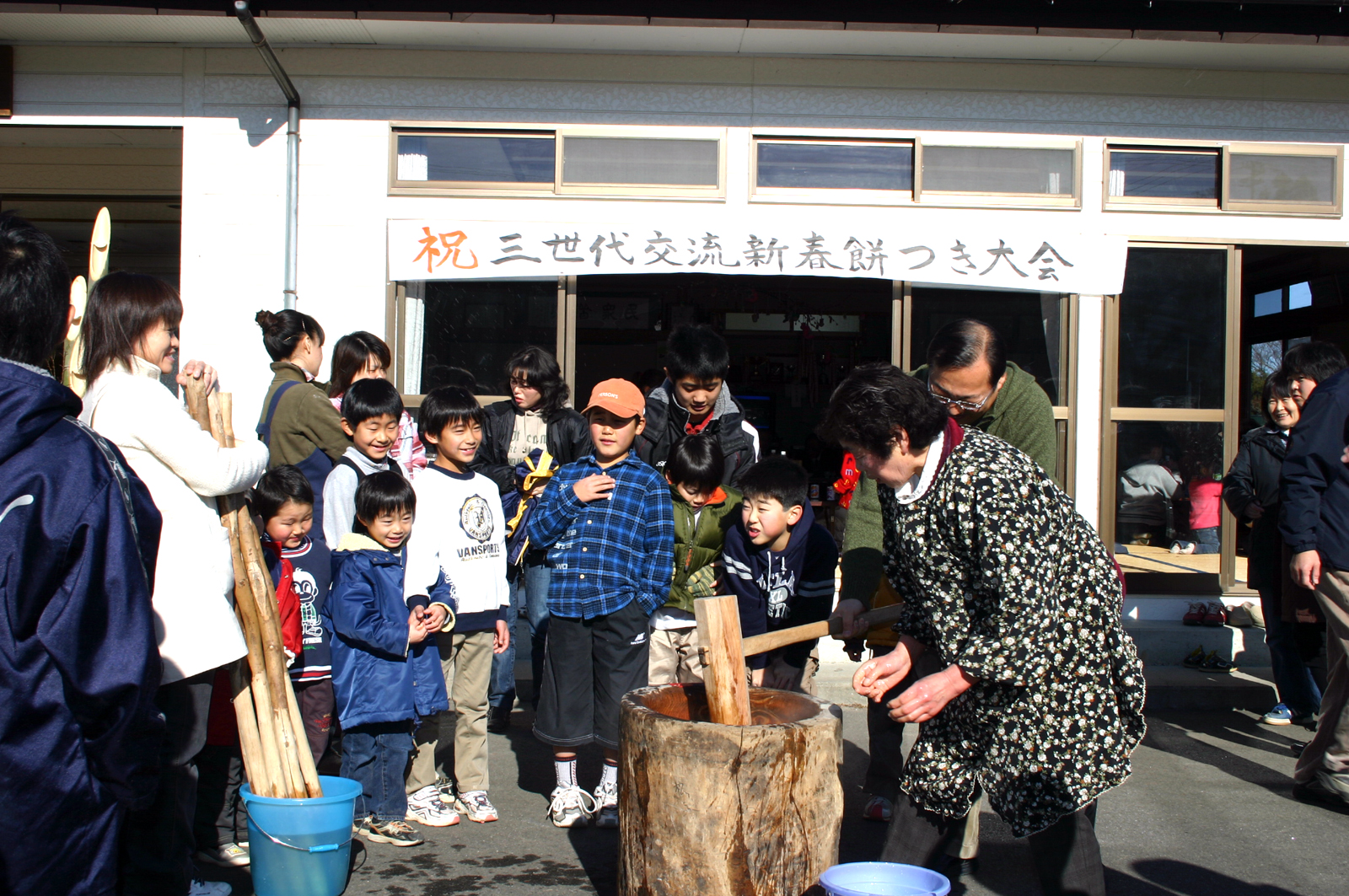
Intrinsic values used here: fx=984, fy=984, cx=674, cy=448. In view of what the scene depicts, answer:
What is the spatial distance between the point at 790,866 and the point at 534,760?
99.0 inches

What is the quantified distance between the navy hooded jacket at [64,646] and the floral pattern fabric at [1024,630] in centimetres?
185

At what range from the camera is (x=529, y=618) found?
4941 mm

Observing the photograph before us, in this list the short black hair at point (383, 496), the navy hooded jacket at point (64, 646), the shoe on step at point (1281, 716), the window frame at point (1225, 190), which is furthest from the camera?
the window frame at point (1225, 190)

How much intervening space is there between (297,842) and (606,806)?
1.33 m

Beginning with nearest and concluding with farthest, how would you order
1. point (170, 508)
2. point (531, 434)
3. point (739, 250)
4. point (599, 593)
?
point (170, 508) → point (599, 593) → point (531, 434) → point (739, 250)

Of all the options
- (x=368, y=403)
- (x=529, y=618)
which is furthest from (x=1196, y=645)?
(x=368, y=403)

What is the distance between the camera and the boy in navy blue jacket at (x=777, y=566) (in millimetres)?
4129

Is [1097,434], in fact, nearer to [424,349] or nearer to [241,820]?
[424,349]

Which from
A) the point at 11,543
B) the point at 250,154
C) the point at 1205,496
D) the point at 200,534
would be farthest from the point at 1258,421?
the point at 11,543

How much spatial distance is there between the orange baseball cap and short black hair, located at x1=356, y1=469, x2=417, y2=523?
838mm

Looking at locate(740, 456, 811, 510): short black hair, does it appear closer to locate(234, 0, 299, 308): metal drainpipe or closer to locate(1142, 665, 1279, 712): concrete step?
locate(1142, 665, 1279, 712): concrete step

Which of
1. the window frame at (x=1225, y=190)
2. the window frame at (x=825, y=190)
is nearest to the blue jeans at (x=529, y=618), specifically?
the window frame at (x=825, y=190)

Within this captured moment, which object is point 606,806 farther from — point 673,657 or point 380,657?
point 380,657

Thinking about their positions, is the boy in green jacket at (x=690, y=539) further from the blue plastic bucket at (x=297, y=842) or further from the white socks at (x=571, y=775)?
the blue plastic bucket at (x=297, y=842)
